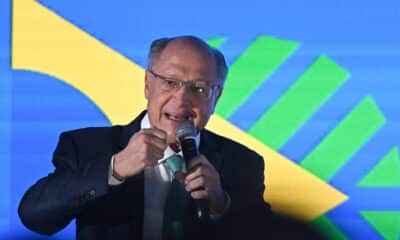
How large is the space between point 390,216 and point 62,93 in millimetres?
1089


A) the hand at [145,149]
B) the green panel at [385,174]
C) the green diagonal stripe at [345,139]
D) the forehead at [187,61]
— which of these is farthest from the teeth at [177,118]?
the green panel at [385,174]

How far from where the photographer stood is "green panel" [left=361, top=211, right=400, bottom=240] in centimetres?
250

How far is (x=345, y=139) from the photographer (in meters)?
2.50

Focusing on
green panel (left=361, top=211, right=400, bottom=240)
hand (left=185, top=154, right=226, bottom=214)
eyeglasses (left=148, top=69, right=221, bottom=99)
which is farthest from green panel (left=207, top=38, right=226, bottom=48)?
hand (left=185, top=154, right=226, bottom=214)

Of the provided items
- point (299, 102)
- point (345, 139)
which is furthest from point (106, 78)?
point (345, 139)

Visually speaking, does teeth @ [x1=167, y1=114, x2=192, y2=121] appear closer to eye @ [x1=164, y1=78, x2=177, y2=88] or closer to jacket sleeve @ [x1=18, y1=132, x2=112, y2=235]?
eye @ [x1=164, y1=78, x2=177, y2=88]

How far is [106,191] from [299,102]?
911mm

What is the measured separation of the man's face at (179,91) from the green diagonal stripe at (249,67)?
0.48 metres

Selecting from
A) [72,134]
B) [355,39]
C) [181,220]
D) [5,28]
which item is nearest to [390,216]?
[355,39]

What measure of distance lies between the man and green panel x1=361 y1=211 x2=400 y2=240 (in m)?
0.53

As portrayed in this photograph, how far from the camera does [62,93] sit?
8.34 ft

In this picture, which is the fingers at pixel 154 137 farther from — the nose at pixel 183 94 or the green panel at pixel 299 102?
the green panel at pixel 299 102

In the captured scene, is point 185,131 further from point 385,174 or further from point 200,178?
point 385,174

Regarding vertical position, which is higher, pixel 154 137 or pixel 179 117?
pixel 179 117
